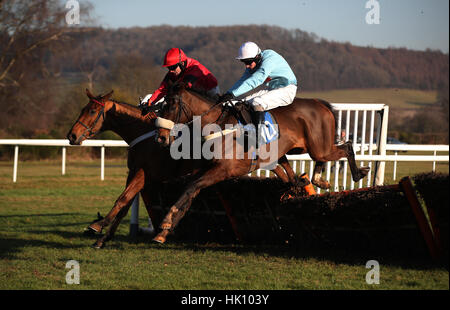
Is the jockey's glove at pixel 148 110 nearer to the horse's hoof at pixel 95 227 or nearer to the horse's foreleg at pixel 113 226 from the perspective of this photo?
the horse's foreleg at pixel 113 226

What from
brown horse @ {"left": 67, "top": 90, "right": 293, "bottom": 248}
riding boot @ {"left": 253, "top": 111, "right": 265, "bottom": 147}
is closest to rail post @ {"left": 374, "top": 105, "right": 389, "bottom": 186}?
brown horse @ {"left": 67, "top": 90, "right": 293, "bottom": 248}

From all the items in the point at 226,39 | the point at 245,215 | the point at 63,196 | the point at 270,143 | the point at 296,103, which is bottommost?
the point at 63,196

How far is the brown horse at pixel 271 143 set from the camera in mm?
5080

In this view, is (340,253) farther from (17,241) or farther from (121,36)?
(121,36)

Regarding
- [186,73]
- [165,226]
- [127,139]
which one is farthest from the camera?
[127,139]

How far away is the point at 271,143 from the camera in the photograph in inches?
225

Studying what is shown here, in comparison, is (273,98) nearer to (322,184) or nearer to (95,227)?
(322,184)

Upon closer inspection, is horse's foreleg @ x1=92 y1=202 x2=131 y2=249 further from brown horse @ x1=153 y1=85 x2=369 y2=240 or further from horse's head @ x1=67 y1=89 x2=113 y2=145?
brown horse @ x1=153 y1=85 x2=369 y2=240

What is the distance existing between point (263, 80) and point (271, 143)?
27.3 inches

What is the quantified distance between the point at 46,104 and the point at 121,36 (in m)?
46.7

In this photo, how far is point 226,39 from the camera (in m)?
61.0

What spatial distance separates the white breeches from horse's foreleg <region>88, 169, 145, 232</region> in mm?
1510

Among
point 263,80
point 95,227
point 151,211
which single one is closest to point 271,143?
point 263,80
